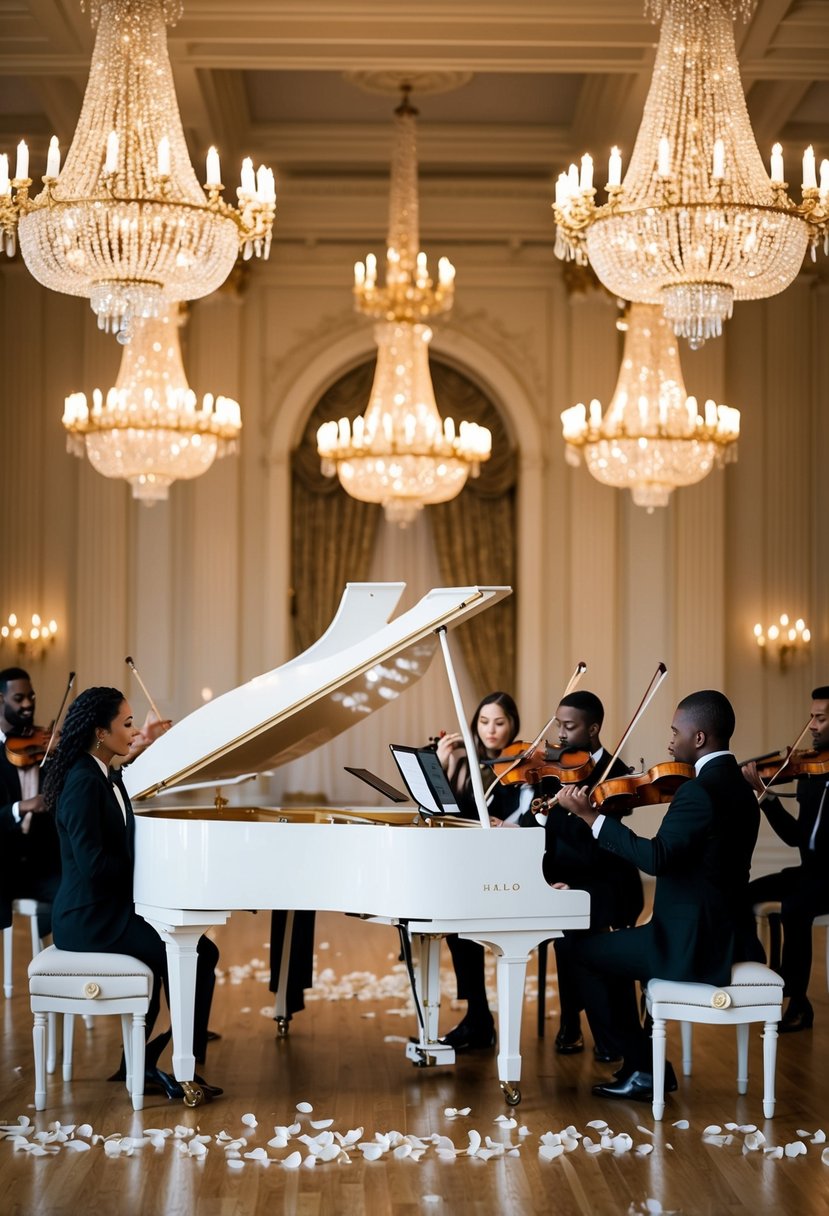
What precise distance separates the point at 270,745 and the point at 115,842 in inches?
28.9

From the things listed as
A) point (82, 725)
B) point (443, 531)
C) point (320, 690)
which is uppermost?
point (443, 531)

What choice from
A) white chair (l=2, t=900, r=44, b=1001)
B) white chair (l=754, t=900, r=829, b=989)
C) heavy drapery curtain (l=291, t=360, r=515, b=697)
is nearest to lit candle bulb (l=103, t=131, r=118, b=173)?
white chair (l=2, t=900, r=44, b=1001)

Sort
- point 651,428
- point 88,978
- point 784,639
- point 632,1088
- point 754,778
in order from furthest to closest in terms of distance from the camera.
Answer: point 784,639 < point 651,428 < point 754,778 < point 632,1088 < point 88,978

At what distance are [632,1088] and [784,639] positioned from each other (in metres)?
6.65

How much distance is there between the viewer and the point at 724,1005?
454 centimetres

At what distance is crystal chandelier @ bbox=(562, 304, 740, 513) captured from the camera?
8.62 metres

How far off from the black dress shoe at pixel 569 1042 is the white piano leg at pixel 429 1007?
466 millimetres

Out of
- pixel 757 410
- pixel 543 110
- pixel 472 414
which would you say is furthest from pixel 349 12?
pixel 757 410

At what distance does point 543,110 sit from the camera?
10.1 meters

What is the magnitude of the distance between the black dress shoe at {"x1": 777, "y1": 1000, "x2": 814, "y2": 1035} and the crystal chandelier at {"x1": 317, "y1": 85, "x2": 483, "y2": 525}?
3626 mm

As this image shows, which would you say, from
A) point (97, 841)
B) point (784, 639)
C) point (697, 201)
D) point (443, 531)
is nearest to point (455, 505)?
point (443, 531)

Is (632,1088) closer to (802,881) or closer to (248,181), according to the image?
(802,881)

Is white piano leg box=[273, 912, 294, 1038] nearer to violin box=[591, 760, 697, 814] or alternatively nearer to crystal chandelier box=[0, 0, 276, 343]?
violin box=[591, 760, 697, 814]

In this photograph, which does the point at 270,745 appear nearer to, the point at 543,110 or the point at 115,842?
the point at 115,842
